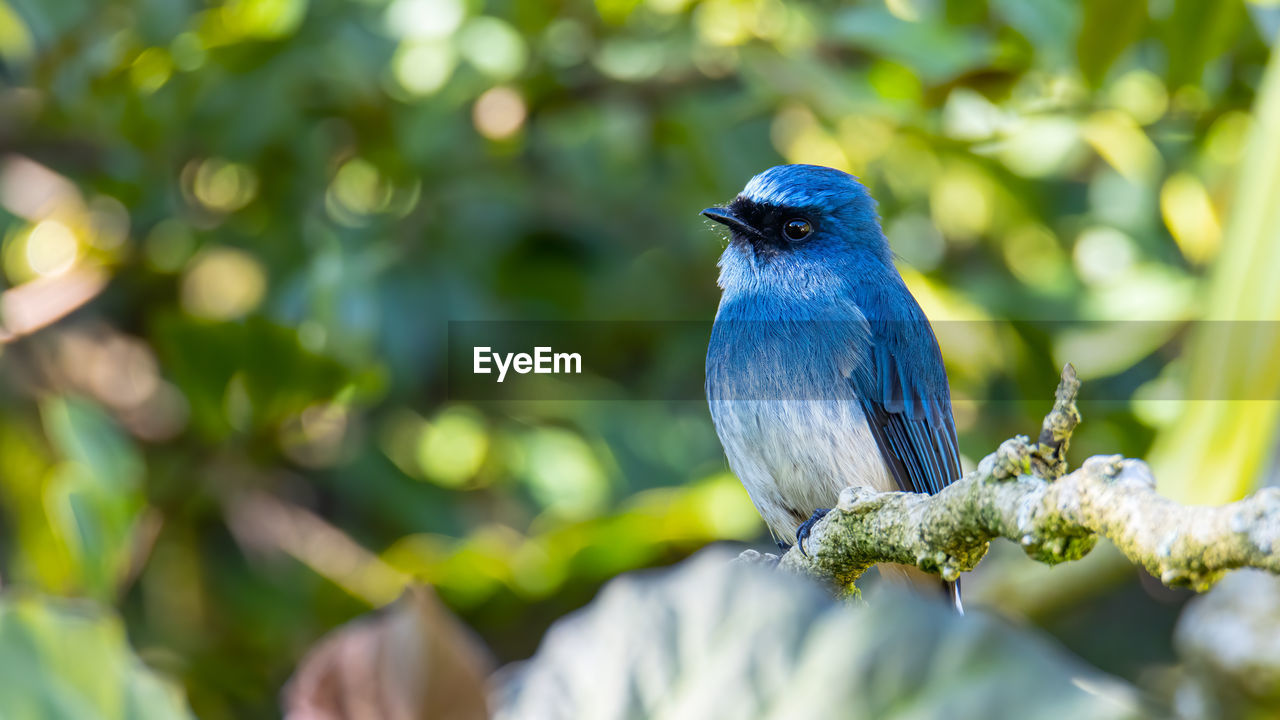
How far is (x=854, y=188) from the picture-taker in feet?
3.42

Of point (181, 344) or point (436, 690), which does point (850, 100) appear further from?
point (181, 344)

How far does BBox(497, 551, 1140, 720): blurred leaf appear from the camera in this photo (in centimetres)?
51

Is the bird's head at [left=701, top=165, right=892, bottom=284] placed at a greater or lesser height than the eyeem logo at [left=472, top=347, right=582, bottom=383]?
greater

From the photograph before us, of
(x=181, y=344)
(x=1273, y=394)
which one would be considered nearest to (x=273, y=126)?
(x=181, y=344)

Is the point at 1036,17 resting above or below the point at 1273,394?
above

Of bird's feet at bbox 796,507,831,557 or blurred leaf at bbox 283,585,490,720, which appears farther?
blurred leaf at bbox 283,585,490,720

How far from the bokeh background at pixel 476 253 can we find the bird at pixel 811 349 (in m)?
0.43

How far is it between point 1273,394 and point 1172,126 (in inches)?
55.5

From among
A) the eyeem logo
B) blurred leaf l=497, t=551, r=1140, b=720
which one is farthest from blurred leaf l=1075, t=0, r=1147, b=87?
blurred leaf l=497, t=551, r=1140, b=720

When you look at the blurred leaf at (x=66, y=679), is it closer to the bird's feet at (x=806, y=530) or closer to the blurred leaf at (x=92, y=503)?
the bird's feet at (x=806, y=530)

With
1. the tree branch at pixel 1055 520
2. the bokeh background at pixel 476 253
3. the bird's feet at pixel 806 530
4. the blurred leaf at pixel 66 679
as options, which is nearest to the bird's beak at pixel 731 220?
the bird's feet at pixel 806 530

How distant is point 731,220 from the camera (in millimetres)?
1065

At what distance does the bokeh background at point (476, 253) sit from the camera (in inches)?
76.7

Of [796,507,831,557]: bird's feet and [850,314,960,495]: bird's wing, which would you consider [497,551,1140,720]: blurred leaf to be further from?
[850,314,960,495]: bird's wing
